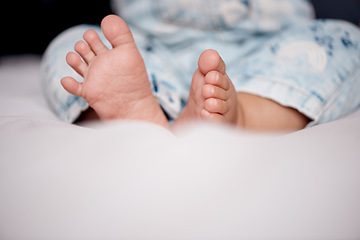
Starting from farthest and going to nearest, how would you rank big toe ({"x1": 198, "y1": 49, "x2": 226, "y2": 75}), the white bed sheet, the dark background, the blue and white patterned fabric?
1. the dark background
2. the blue and white patterned fabric
3. big toe ({"x1": 198, "y1": 49, "x2": 226, "y2": 75})
4. the white bed sheet

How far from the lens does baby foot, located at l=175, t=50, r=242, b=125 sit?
0.33 metres

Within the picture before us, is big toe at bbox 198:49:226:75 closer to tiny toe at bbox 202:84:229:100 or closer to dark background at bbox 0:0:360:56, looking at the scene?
tiny toe at bbox 202:84:229:100

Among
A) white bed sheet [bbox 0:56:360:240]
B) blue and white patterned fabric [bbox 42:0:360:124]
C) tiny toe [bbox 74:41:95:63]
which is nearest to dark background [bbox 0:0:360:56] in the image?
blue and white patterned fabric [bbox 42:0:360:124]

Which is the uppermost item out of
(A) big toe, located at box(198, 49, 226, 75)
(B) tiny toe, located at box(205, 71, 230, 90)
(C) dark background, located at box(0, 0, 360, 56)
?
(A) big toe, located at box(198, 49, 226, 75)

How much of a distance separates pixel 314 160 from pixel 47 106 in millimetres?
430

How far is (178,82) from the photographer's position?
50 cm

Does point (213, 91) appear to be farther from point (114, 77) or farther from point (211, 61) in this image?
point (114, 77)

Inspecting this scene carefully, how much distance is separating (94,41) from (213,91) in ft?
0.61

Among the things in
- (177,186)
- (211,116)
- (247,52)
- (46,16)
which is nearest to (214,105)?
(211,116)

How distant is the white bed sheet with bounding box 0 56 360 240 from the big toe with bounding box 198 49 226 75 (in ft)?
0.27

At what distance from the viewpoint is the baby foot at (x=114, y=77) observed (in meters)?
0.37

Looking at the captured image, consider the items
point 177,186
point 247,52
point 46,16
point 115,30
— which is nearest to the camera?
point 177,186

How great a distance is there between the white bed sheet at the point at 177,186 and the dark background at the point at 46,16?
0.53 metres

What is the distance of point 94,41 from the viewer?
1.28 feet
